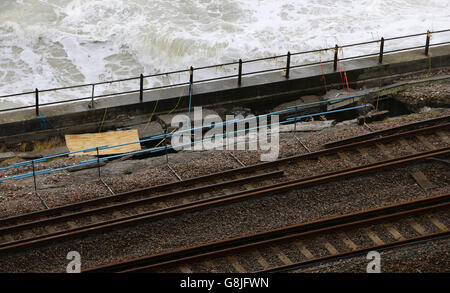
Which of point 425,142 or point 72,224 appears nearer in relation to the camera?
point 72,224

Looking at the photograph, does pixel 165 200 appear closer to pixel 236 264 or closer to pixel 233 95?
pixel 236 264

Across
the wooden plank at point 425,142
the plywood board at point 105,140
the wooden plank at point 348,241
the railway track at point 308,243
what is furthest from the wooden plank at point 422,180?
the plywood board at point 105,140

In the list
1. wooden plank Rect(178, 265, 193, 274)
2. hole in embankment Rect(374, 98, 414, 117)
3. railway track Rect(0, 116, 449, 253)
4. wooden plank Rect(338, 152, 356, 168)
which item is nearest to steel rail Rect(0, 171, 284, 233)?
railway track Rect(0, 116, 449, 253)

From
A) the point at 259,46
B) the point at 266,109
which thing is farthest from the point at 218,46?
the point at 266,109

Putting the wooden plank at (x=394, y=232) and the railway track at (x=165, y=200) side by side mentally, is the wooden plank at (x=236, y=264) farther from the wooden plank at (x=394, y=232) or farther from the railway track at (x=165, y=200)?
the wooden plank at (x=394, y=232)

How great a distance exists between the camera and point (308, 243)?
11.9 m

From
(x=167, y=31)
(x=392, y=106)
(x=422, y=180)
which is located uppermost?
(x=392, y=106)

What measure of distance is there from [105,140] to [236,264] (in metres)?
6.19

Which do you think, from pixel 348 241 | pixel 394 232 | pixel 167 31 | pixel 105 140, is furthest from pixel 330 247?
pixel 167 31

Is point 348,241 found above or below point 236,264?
above

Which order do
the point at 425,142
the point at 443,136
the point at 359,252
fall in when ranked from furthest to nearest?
the point at 443,136 < the point at 425,142 < the point at 359,252

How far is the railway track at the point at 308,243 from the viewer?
450 inches

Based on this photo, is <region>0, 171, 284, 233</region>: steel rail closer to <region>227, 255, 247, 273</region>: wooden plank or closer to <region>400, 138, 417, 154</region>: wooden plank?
<region>227, 255, 247, 273</region>: wooden plank
